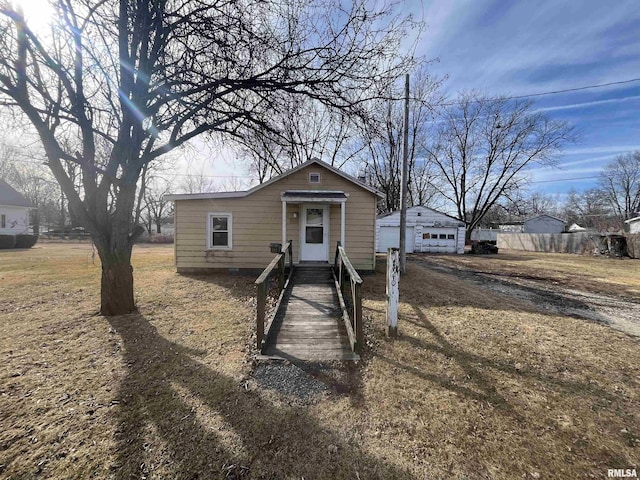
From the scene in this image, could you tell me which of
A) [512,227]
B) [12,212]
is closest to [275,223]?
[12,212]

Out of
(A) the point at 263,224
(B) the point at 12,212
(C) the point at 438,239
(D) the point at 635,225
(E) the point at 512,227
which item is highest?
Result: (B) the point at 12,212

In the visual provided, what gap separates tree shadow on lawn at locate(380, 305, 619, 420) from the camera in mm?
3055

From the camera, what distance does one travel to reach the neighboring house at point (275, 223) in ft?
31.1

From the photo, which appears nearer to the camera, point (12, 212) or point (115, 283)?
point (115, 283)

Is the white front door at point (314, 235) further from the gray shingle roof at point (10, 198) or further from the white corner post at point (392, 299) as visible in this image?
the gray shingle roof at point (10, 198)

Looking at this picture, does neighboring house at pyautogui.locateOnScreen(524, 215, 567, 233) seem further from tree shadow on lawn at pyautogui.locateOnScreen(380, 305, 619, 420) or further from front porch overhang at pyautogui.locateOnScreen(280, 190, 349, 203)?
tree shadow on lawn at pyautogui.locateOnScreen(380, 305, 619, 420)

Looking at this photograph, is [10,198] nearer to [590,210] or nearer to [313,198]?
[313,198]

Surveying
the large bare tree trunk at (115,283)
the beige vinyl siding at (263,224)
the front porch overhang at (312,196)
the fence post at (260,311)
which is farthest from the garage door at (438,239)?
the large bare tree trunk at (115,283)

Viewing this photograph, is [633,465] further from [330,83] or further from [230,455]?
[330,83]

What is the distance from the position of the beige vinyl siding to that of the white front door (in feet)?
0.61

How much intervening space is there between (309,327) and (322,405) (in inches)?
75.7

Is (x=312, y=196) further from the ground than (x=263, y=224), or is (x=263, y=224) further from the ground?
(x=312, y=196)

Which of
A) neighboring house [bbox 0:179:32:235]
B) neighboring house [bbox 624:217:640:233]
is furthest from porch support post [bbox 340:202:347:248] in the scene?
neighboring house [bbox 624:217:640:233]

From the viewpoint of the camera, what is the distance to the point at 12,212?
23.9m
